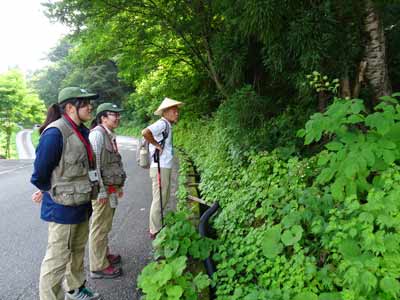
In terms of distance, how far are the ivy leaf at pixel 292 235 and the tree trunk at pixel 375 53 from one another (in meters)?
2.61

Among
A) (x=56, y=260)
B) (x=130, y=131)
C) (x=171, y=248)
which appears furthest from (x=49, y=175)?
(x=130, y=131)

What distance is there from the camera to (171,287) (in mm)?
2529

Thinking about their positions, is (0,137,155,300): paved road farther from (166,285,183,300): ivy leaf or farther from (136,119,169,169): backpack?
(136,119,169,169): backpack

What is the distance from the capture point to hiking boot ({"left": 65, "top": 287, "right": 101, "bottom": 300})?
120 inches

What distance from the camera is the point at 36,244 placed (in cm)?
472

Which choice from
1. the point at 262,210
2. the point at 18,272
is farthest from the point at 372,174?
the point at 18,272

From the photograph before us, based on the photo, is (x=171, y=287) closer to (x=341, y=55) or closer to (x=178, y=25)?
(x=341, y=55)

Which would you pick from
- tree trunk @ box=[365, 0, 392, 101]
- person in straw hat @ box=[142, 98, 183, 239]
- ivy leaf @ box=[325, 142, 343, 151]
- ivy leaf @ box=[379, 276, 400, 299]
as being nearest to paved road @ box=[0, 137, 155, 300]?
person in straw hat @ box=[142, 98, 183, 239]

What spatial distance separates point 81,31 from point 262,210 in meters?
6.87

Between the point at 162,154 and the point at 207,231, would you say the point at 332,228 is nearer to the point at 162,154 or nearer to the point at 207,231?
the point at 207,231

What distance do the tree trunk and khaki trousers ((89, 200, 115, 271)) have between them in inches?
149

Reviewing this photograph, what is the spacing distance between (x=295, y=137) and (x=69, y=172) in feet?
10.8

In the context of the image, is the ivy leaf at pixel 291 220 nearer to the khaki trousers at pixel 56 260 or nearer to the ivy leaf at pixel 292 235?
the ivy leaf at pixel 292 235

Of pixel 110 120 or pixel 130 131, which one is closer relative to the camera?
pixel 110 120
